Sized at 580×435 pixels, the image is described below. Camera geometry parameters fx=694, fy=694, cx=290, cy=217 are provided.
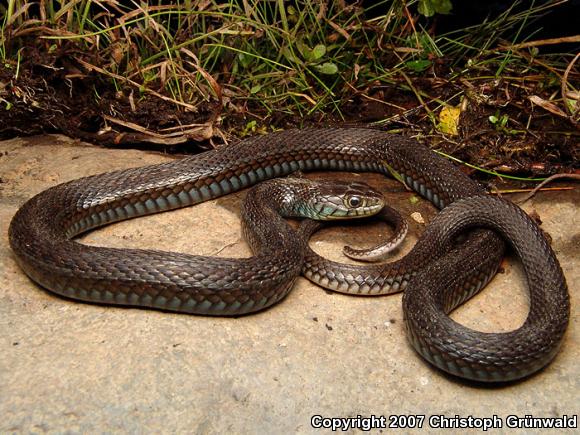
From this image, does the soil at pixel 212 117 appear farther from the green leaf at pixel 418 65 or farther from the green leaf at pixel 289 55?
Answer: the green leaf at pixel 289 55

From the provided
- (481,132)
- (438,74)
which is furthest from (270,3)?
(481,132)

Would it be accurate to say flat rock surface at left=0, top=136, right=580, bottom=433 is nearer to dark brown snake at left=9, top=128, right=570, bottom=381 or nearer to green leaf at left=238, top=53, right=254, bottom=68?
dark brown snake at left=9, top=128, right=570, bottom=381

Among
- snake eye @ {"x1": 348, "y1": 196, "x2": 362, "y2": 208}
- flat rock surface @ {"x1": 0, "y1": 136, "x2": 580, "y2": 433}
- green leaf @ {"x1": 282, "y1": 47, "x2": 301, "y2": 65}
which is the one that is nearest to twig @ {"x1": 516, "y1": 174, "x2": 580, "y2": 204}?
flat rock surface @ {"x1": 0, "y1": 136, "x2": 580, "y2": 433}

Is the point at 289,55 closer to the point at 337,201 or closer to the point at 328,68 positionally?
the point at 328,68

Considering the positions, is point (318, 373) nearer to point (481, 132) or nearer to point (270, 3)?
point (481, 132)

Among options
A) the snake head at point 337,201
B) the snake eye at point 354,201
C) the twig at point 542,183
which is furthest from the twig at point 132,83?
the twig at point 542,183

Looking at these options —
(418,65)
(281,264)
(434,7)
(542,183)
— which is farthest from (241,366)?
(434,7)
